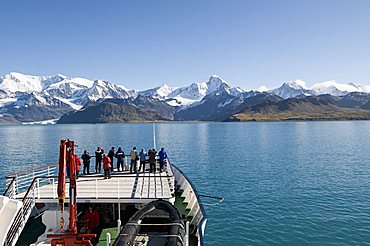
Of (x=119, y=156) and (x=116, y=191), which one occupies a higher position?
(x=119, y=156)

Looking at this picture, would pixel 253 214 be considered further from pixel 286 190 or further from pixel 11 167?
pixel 11 167

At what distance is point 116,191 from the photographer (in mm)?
19391

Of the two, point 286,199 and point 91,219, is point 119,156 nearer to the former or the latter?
point 91,219

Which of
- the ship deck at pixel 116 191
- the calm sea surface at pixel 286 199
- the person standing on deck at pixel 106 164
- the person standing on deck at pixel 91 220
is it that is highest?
the person standing on deck at pixel 106 164

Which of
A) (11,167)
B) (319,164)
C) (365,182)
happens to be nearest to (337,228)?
(365,182)

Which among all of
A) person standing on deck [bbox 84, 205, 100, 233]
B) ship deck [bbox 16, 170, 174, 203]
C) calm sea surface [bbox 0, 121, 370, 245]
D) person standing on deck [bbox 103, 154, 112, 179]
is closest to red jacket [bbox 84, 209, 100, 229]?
person standing on deck [bbox 84, 205, 100, 233]

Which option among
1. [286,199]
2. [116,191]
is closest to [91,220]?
[116,191]

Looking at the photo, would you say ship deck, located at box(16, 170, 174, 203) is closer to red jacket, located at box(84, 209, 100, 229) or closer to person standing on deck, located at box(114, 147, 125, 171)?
red jacket, located at box(84, 209, 100, 229)

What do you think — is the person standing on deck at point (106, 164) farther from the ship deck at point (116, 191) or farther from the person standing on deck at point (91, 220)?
the person standing on deck at point (91, 220)

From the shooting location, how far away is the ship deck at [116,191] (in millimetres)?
17875

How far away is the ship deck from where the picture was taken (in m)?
17.9

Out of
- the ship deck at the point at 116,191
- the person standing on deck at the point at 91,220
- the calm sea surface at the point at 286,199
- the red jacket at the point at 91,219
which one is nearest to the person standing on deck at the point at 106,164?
the ship deck at the point at 116,191

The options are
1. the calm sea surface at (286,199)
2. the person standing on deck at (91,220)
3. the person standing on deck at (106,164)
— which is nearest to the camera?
the person standing on deck at (91,220)

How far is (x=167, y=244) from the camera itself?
12.8 meters
